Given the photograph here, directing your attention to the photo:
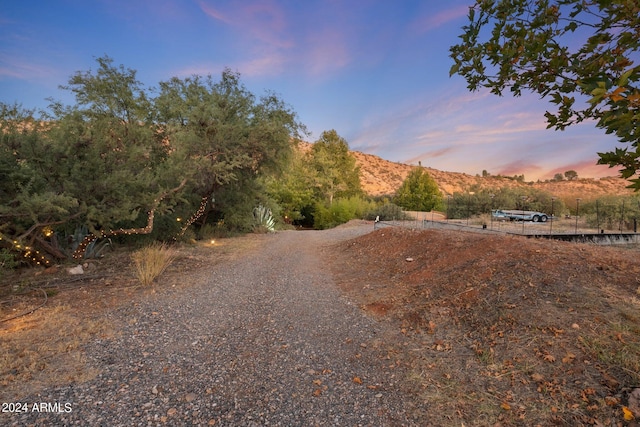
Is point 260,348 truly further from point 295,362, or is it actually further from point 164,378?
point 164,378

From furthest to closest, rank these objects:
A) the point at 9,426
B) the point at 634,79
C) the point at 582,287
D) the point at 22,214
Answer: the point at 22,214 < the point at 582,287 < the point at 9,426 < the point at 634,79

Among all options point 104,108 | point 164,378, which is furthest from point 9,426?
point 104,108

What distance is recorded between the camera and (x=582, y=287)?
159 inches

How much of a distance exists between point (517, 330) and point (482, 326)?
370mm

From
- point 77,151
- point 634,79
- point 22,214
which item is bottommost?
point 22,214

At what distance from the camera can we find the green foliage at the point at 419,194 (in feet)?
85.3

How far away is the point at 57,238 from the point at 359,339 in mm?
8106

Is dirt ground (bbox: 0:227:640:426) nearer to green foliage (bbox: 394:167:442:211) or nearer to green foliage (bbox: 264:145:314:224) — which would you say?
green foliage (bbox: 264:145:314:224)

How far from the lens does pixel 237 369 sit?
307 cm

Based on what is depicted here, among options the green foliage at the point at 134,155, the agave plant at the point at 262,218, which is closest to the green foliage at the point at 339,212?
the agave plant at the point at 262,218

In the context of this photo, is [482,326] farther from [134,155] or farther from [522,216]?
[522,216]

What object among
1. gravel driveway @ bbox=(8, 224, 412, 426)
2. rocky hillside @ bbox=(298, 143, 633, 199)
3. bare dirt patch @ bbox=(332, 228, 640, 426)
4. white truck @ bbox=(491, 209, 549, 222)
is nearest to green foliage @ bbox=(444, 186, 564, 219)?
white truck @ bbox=(491, 209, 549, 222)

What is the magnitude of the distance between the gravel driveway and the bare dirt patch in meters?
0.44

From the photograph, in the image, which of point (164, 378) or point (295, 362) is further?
point (295, 362)
